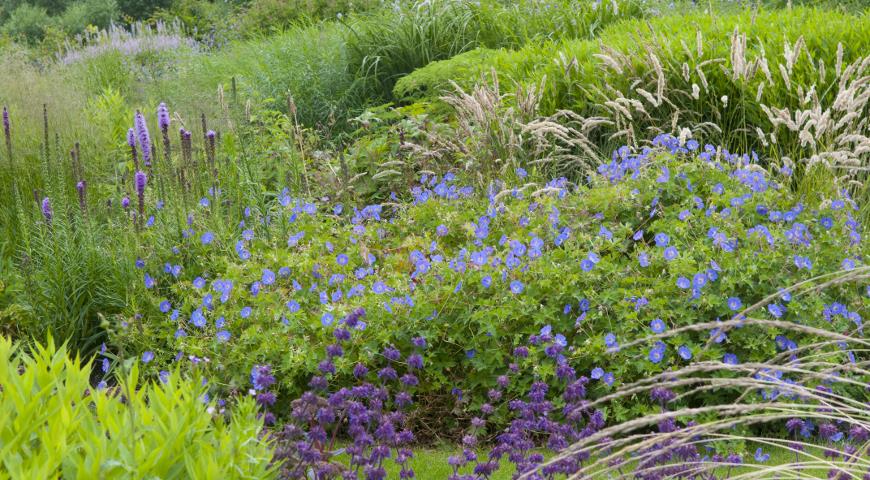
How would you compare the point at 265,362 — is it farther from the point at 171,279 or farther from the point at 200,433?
the point at 200,433

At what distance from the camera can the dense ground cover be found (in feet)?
7.67

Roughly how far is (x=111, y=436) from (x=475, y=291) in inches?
83.6

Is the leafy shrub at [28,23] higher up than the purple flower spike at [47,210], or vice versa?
the purple flower spike at [47,210]

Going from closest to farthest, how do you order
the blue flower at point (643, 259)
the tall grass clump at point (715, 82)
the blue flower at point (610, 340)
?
the blue flower at point (610, 340), the blue flower at point (643, 259), the tall grass clump at point (715, 82)

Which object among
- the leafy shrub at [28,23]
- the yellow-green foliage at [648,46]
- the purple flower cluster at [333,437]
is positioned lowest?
the leafy shrub at [28,23]

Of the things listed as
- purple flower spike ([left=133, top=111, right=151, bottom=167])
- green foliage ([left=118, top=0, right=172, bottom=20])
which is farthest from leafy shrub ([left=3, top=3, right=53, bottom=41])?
purple flower spike ([left=133, top=111, right=151, bottom=167])

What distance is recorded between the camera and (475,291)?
3.89 m

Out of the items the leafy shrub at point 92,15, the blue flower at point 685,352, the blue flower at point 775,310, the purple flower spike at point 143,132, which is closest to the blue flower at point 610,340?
the blue flower at point 685,352

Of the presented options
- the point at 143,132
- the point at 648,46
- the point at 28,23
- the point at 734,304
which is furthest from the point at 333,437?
the point at 28,23

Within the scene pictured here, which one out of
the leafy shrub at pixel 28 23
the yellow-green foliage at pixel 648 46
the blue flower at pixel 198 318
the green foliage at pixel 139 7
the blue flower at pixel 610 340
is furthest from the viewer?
the green foliage at pixel 139 7

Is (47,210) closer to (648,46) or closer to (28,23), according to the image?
(648,46)

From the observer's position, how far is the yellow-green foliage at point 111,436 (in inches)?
72.5

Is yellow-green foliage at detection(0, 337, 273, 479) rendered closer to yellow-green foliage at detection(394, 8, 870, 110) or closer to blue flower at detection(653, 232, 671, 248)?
blue flower at detection(653, 232, 671, 248)

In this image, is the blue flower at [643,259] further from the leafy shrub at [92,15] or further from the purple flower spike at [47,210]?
the leafy shrub at [92,15]
